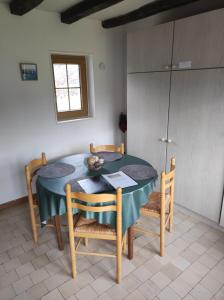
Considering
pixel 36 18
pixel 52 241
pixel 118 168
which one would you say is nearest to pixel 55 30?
pixel 36 18

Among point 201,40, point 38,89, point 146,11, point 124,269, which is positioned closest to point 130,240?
point 124,269

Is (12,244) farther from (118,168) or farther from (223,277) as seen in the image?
(223,277)

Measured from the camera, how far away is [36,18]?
104 inches

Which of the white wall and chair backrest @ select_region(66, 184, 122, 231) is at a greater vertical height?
the white wall

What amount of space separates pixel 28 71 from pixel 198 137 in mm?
2145

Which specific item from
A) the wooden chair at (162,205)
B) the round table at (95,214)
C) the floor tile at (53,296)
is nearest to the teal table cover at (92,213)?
the round table at (95,214)

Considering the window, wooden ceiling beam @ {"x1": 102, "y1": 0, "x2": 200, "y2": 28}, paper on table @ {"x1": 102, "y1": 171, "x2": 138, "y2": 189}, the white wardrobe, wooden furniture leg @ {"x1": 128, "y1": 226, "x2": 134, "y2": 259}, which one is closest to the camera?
paper on table @ {"x1": 102, "y1": 171, "x2": 138, "y2": 189}

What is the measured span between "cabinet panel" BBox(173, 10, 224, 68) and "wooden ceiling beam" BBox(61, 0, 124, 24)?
0.74 m

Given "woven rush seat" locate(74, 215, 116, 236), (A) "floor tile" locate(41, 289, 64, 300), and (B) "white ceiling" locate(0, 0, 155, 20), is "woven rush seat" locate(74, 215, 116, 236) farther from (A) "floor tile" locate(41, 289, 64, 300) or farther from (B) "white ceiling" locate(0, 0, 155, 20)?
(B) "white ceiling" locate(0, 0, 155, 20)

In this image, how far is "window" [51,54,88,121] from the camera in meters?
3.08

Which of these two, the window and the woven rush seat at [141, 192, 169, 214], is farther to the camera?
the window

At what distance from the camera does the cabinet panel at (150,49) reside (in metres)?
2.44

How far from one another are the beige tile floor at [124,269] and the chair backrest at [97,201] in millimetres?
562

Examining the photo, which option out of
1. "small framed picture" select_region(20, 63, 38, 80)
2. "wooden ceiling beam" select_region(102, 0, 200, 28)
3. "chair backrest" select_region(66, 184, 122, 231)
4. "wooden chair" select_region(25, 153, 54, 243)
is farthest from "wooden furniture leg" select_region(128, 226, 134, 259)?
"wooden ceiling beam" select_region(102, 0, 200, 28)
